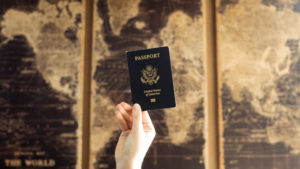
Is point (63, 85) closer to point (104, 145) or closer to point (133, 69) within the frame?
point (104, 145)

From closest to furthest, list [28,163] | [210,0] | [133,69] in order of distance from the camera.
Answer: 1. [133,69]
2. [28,163]
3. [210,0]

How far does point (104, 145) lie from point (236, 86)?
3.43 ft

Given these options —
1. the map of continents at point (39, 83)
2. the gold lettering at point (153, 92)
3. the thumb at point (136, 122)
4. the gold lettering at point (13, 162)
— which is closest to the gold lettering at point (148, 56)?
the gold lettering at point (153, 92)

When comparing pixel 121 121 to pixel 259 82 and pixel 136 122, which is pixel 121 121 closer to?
pixel 136 122

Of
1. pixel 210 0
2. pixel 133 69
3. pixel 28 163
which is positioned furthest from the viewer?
pixel 210 0

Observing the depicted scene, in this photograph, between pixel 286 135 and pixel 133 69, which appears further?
pixel 286 135

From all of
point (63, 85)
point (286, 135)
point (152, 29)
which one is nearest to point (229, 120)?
point (286, 135)

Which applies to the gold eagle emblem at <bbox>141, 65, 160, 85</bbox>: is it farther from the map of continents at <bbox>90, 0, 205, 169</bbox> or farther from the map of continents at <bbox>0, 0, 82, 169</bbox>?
the map of continents at <bbox>0, 0, 82, 169</bbox>

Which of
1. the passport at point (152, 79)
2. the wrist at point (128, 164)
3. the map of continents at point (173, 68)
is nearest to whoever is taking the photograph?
the wrist at point (128, 164)

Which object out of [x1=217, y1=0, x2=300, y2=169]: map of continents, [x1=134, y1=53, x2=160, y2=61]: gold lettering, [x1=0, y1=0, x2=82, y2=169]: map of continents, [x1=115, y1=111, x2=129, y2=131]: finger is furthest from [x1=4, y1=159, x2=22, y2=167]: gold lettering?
[x1=217, y1=0, x2=300, y2=169]: map of continents

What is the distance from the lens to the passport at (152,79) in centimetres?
119

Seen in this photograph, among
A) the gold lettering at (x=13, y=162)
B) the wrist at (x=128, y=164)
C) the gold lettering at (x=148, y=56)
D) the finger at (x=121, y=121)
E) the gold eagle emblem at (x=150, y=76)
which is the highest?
the gold lettering at (x=148, y=56)

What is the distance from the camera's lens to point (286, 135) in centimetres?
175

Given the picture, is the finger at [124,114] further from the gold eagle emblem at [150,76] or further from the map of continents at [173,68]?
the map of continents at [173,68]
